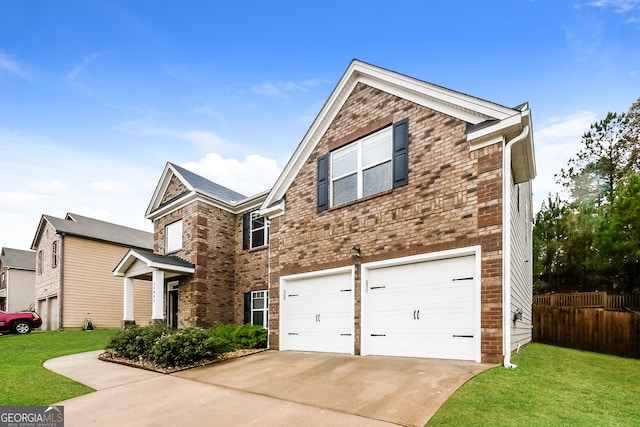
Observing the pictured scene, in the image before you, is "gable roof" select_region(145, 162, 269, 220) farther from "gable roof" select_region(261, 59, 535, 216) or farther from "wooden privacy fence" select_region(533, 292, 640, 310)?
"wooden privacy fence" select_region(533, 292, 640, 310)

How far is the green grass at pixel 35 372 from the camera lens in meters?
6.67

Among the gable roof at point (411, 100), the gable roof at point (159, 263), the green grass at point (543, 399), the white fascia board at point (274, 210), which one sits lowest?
the green grass at point (543, 399)

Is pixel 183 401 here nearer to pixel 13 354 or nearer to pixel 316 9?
pixel 13 354

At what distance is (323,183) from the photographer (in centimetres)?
1087

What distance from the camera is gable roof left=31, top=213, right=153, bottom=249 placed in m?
22.3

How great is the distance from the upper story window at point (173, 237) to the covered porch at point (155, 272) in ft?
2.02

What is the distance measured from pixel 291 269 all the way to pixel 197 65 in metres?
8.49

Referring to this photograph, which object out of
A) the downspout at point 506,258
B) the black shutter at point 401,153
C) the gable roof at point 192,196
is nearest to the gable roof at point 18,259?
the gable roof at point 192,196

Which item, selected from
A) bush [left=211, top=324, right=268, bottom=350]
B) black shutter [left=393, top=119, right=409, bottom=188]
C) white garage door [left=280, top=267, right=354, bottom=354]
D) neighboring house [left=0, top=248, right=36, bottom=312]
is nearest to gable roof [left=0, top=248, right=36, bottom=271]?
neighboring house [left=0, top=248, right=36, bottom=312]

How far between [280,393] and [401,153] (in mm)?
5679

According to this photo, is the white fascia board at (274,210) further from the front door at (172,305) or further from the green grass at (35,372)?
the front door at (172,305)

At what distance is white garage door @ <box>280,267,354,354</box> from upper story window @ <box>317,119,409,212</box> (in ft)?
6.71

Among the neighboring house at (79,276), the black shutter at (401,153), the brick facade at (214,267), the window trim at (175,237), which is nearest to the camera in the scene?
the black shutter at (401,153)

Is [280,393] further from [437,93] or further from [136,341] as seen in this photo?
[437,93]
